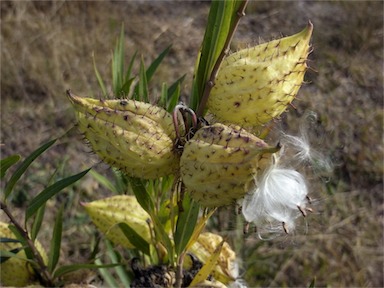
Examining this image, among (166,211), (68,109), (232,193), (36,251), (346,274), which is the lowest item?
(346,274)

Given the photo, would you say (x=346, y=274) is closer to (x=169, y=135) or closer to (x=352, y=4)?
(x=169, y=135)

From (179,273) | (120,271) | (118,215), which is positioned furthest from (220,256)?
(120,271)

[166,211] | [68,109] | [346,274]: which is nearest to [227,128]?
[166,211]

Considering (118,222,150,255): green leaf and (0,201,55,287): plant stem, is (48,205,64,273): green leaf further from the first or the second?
(118,222,150,255): green leaf

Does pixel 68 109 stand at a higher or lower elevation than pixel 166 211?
lower

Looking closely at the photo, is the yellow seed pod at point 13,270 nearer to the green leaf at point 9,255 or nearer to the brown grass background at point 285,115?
the green leaf at point 9,255

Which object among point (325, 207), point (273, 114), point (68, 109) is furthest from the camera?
point (68, 109)

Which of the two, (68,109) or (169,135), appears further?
(68,109)

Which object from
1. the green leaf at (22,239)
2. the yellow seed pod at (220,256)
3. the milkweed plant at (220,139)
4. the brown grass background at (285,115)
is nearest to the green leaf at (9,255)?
the green leaf at (22,239)
